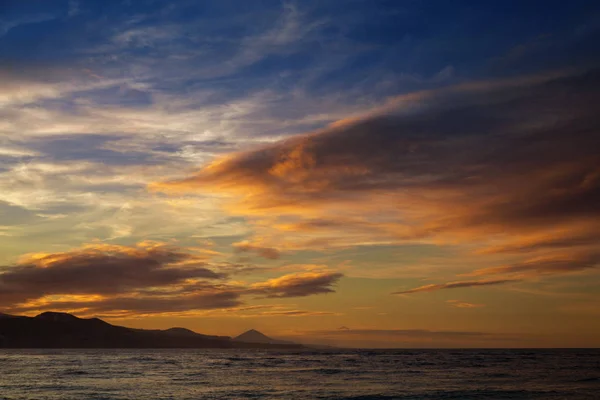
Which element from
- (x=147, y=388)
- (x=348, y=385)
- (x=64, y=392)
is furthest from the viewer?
(x=348, y=385)

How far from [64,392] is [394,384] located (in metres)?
37.8

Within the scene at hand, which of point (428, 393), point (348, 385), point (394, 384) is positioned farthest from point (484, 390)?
point (348, 385)

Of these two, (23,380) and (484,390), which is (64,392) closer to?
(23,380)

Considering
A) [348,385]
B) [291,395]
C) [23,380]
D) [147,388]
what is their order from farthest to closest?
[23,380], [348,385], [147,388], [291,395]

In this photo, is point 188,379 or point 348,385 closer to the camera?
point 348,385

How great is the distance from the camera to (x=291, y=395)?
53.9 m

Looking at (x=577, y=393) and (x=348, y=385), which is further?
(x=348, y=385)

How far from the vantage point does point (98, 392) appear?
191 ft

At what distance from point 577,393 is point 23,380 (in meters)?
67.4

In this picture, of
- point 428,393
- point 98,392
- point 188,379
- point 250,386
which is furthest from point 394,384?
point 98,392

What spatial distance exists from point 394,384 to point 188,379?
27.9 meters

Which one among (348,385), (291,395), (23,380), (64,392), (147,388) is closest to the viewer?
(291,395)

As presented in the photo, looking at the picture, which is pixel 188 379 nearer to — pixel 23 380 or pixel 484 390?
pixel 23 380

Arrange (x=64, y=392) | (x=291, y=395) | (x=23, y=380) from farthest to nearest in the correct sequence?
(x=23, y=380) → (x=64, y=392) → (x=291, y=395)
